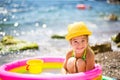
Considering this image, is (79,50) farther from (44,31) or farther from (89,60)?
(44,31)

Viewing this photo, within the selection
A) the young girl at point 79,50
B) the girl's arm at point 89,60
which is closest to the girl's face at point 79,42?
the young girl at point 79,50

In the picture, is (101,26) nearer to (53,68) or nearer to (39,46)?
(39,46)

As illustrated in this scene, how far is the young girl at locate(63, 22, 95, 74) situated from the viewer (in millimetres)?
4953

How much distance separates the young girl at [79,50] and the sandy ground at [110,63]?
2309 mm

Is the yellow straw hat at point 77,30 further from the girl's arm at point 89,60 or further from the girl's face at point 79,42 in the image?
the girl's arm at point 89,60

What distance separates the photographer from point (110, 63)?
8.45 meters

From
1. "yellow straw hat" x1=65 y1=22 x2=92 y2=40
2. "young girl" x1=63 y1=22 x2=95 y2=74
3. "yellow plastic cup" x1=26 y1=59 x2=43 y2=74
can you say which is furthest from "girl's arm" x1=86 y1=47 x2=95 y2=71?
"yellow plastic cup" x1=26 y1=59 x2=43 y2=74

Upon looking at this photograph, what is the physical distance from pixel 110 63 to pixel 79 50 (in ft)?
11.6

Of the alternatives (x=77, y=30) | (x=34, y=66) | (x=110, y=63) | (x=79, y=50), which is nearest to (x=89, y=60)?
(x=79, y=50)

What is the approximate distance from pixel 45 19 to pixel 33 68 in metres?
18.4

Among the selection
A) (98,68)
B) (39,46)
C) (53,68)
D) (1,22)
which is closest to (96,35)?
(39,46)

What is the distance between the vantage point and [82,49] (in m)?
5.06

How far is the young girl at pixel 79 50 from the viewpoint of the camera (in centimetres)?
495

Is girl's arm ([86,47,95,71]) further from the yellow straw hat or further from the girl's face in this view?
the yellow straw hat
